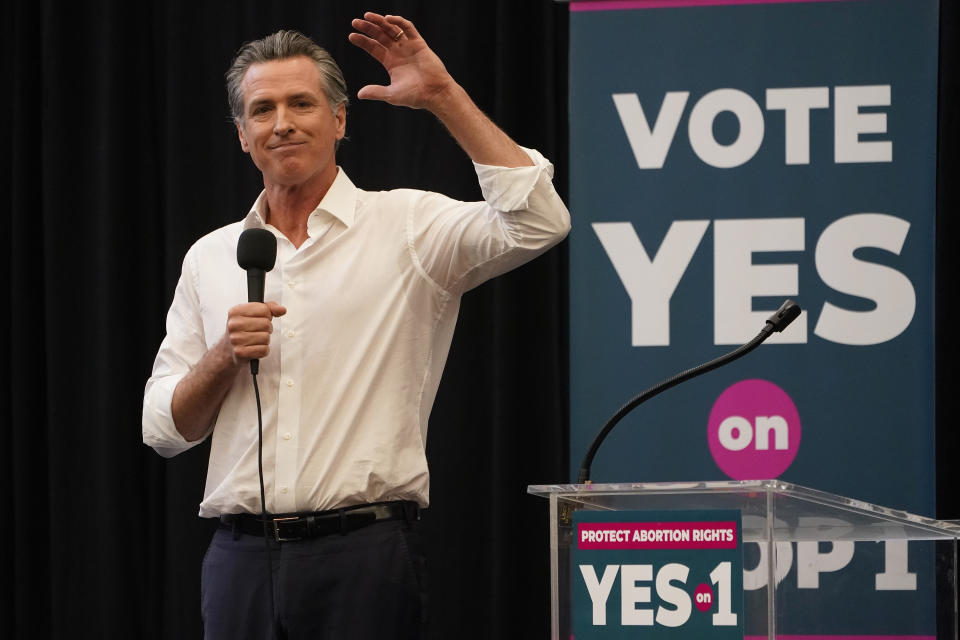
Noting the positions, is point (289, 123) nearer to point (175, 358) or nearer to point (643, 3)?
point (175, 358)

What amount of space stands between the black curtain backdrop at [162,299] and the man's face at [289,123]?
3.92ft

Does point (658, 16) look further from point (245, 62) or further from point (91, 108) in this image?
point (91, 108)

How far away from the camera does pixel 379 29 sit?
194cm

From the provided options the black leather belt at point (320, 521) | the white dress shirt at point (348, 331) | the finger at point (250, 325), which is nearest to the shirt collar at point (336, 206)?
the white dress shirt at point (348, 331)

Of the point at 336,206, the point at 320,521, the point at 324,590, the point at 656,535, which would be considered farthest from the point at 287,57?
the point at 656,535

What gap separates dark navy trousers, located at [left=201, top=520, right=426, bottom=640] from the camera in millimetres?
1935

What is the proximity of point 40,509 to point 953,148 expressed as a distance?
2.88 meters

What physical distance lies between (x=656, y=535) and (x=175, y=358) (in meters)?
1.04

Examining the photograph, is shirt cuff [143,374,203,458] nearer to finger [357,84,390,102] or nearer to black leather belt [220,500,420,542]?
black leather belt [220,500,420,542]

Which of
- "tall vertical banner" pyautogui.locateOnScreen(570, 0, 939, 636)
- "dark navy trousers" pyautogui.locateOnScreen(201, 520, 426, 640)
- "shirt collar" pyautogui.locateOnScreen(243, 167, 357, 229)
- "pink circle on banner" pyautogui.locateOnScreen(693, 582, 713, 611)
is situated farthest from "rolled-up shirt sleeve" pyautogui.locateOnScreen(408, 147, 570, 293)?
"tall vertical banner" pyautogui.locateOnScreen(570, 0, 939, 636)

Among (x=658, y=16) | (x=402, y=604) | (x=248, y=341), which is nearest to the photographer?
(x=248, y=341)

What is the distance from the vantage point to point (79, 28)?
3.67 m

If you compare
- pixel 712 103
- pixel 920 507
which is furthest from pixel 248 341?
pixel 920 507

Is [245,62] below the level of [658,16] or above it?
below
